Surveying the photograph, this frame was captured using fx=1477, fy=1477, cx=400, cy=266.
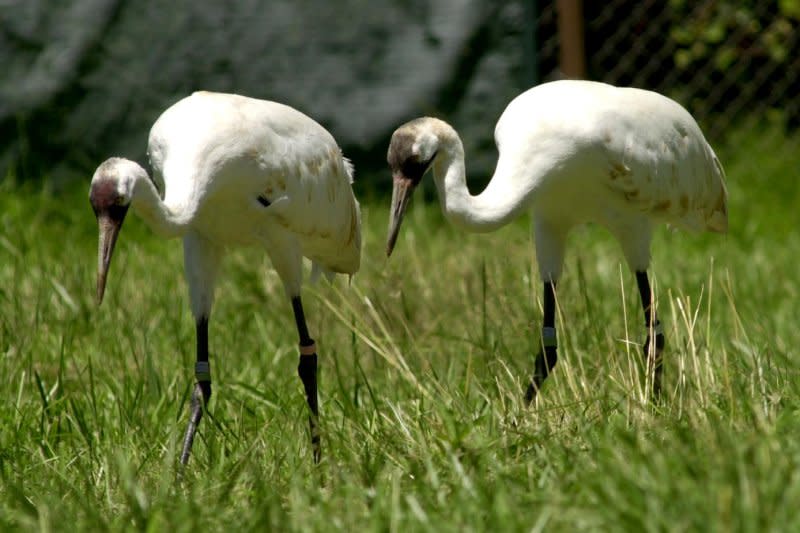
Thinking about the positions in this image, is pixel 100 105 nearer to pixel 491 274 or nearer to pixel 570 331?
pixel 491 274

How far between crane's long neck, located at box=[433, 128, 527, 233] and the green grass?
407mm

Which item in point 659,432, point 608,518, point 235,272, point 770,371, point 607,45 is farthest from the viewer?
point 607,45

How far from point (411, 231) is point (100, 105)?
1.86 m

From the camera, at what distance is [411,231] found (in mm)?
7078

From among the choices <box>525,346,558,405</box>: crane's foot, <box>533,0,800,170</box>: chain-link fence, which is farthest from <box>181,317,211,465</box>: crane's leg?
<box>533,0,800,170</box>: chain-link fence

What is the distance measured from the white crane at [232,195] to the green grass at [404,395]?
0.69 ft

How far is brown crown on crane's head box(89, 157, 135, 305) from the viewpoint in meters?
3.89

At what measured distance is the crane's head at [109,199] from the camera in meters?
3.89

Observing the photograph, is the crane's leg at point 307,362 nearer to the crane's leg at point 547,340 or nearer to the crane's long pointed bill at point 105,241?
the crane's leg at point 547,340

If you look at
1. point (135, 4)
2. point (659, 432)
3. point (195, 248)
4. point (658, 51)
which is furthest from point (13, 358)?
point (658, 51)

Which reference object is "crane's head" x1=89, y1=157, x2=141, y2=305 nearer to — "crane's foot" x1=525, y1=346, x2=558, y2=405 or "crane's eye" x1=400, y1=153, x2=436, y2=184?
"crane's eye" x1=400, y1=153, x2=436, y2=184

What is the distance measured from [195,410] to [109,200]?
34.3 inches

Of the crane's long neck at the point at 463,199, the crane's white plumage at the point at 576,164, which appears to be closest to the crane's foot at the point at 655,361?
the crane's white plumage at the point at 576,164

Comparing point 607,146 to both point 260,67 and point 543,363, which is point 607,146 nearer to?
point 543,363
